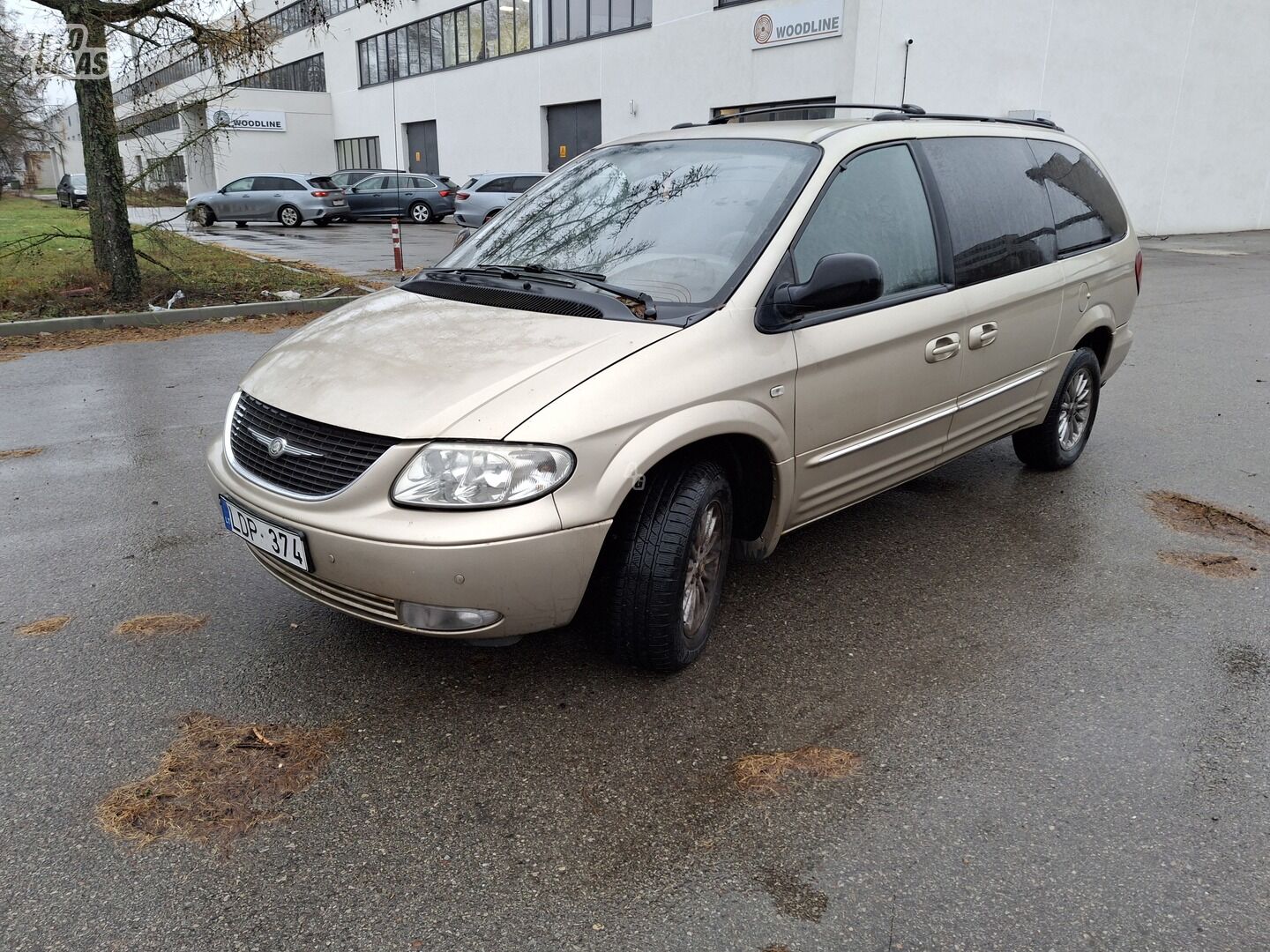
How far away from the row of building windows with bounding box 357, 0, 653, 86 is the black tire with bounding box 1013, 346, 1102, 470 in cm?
2402

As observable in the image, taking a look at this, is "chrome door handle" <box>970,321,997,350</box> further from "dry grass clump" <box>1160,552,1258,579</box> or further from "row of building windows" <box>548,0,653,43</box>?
"row of building windows" <box>548,0,653,43</box>

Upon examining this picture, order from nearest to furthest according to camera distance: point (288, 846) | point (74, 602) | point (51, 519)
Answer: point (288, 846), point (74, 602), point (51, 519)

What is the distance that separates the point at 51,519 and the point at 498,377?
3.15 metres

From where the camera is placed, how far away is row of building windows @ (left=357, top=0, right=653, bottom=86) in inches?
1109

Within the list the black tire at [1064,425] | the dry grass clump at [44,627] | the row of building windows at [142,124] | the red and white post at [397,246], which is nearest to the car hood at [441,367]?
the dry grass clump at [44,627]

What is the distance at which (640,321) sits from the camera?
316 centimetres

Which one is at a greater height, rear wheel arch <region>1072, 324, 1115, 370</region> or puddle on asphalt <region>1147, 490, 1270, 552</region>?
rear wheel arch <region>1072, 324, 1115, 370</region>

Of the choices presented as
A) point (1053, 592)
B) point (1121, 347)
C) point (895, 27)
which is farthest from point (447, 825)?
point (895, 27)

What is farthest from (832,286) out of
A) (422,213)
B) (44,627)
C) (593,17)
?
(593,17)

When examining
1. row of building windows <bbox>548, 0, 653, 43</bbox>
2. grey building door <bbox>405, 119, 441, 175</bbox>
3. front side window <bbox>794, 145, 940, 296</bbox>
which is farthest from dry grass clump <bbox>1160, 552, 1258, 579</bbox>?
grey building door <bbox>405, 119, 441, 175</bbox>

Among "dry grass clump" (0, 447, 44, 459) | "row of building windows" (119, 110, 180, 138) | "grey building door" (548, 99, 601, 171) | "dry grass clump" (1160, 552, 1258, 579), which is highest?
"grey building door" (548, 99, 601, 171)

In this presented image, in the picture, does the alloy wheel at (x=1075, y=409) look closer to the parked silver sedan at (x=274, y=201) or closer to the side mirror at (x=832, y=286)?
the side mirror at (x=832, y=286)

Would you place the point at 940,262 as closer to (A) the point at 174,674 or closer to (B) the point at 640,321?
(B) the point at 640,321

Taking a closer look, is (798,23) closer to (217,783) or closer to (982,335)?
(982,335)
